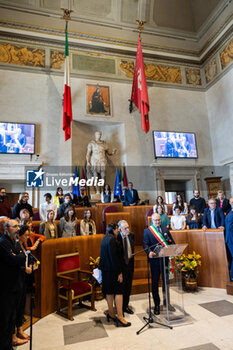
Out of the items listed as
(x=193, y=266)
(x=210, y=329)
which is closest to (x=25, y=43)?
(x=193, y=266)

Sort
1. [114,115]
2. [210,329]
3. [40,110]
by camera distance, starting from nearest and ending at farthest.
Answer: [210,329] < [40,110] < [114,115]

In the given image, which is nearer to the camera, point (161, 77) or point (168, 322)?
point (168, 322)

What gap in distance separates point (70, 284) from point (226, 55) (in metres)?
10.5

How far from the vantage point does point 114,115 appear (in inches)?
407

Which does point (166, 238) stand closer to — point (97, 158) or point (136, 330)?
point (136, 330)

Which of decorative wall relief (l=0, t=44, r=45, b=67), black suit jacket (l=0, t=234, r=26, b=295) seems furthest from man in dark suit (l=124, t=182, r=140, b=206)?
decorative wall relief (l=0, t=44, r=45, b=67)

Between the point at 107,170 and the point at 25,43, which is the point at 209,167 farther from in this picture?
the point at 25,43

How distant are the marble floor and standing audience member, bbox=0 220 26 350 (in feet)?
1.80

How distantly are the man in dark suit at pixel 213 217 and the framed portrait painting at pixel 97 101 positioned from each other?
6567 mm

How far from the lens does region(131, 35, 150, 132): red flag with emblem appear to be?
9.09 meters

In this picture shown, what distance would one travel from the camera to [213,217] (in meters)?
4.83

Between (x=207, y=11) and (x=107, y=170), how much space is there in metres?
8.08

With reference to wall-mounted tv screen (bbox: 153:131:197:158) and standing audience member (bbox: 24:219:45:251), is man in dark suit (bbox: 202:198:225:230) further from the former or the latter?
wall-mounted tv screen (bbox: 153:131:197:158)

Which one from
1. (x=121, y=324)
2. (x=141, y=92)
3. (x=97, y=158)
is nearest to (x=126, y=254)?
(x=121, y=324)
